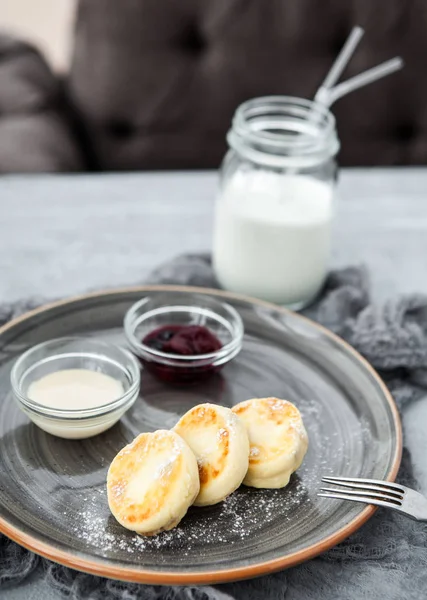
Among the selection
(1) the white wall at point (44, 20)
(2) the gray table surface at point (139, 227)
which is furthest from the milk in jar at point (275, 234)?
(1) the white wall at point (44, 20)

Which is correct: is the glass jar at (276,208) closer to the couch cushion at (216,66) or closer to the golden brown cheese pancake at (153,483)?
the golden brown cheese pancake at (153,483)

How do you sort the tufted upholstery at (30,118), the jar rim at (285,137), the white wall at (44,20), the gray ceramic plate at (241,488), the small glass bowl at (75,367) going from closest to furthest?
the gray ceramic plate at (241,488) → the small glass bowl at (75,367) → the jar rim at (285,137) → the tufted upholstery at (30,118) → the white wall at (44,20)

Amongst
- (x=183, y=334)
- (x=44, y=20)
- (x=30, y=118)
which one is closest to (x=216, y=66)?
(x=30, y=118)

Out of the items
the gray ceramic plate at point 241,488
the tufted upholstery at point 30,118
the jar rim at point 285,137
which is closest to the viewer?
the gray ceramic plate at point 241,488

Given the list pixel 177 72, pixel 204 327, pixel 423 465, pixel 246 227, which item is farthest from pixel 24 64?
pixel 423 465

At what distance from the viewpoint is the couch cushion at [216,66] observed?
1.82m

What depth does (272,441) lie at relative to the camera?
2.69 ft

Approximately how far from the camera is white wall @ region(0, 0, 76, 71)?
270 cm

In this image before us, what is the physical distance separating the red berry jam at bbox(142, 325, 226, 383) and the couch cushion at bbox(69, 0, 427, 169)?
0.98 metres

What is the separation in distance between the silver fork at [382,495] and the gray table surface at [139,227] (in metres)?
0.51

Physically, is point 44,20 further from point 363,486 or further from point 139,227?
point 363,486

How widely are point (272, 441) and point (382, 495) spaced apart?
0.39ft

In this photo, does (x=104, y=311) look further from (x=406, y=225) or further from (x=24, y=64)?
(x=24, y=64)

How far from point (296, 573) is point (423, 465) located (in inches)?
9.0
